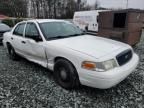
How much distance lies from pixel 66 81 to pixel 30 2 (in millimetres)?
52588

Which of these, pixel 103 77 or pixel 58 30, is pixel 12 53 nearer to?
pixel 58 30

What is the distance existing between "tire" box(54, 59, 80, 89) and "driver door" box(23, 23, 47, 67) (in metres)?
0.51

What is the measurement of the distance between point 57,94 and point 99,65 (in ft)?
3.70

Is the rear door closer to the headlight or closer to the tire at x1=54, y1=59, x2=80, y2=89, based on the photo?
the tire at x1=54, y1=59, x2=80, y2=89

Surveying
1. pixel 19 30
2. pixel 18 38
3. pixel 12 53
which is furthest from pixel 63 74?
pixel 12 53

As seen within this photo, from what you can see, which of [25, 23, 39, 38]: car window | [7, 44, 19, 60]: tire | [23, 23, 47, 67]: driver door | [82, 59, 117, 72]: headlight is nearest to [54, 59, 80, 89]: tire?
[82, 59, 117, 72]: headlight

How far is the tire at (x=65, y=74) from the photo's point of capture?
325 centimetres

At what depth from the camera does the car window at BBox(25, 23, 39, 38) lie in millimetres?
4164

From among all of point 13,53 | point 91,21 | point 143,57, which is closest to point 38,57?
point 13,53

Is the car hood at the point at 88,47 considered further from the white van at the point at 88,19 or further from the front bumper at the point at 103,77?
the white van at the point at 88,19

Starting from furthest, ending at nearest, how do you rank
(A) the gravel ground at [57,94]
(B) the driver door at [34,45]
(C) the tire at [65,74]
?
(B) the driver door at [34,45] → (C) the tire at [65,74] → (A) the gravel ground at [57,94]

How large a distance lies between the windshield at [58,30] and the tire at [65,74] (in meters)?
0.80

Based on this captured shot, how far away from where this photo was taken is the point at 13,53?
5.70 meters

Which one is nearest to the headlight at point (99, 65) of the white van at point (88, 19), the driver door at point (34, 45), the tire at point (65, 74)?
the tire at point (65, 74)
